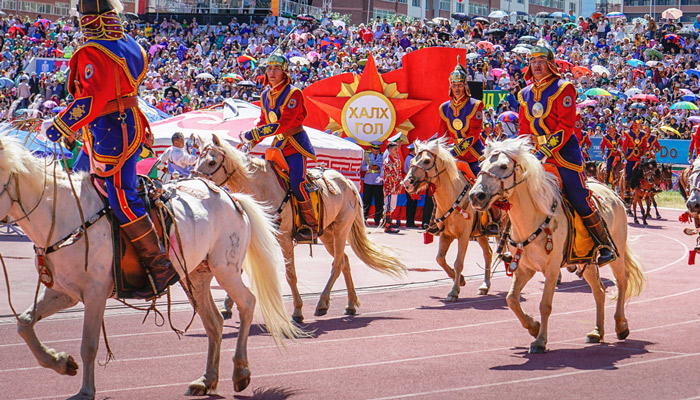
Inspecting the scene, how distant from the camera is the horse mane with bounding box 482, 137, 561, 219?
27.7ft

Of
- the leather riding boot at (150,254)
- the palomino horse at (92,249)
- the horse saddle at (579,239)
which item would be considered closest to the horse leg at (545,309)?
the horse saddle at (579,239)

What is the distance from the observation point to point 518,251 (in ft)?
28.5

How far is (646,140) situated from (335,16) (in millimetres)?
31083

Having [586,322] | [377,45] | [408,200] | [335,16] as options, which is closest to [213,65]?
[377,45]

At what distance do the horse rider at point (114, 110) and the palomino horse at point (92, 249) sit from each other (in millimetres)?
186

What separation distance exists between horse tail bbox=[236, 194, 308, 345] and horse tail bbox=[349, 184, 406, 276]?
4060 millimetres

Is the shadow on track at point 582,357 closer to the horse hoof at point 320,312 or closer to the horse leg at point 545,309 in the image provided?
the horse leg at point 545,309

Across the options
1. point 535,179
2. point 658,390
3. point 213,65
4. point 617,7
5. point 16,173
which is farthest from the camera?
point 617,7

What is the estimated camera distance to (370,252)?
11.7 metres

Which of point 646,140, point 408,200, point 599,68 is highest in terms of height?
point 599,68

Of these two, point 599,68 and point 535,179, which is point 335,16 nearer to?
point 599,68

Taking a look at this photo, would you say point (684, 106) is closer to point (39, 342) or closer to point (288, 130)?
point (288, 130)

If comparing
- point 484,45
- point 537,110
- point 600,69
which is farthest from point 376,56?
point 537,110

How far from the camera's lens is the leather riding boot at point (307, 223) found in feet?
35.5
